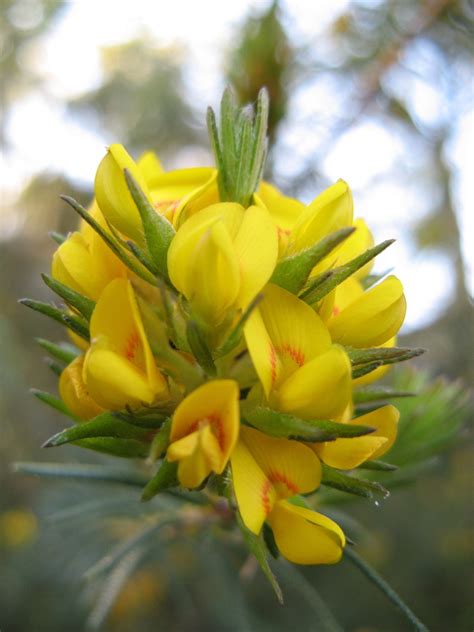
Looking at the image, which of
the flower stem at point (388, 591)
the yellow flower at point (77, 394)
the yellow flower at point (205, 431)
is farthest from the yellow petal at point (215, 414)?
the flower stem at point (388, 591)

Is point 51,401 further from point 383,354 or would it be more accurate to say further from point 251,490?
point 383,354

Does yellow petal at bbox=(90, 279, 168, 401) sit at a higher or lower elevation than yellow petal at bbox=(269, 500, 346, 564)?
higher

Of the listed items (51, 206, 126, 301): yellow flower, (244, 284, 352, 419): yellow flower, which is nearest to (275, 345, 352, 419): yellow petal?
(244, 284, 352, 419): yellow flower

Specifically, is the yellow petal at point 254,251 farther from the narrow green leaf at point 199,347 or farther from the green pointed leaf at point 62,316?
the green pointed leaf at point 62,316

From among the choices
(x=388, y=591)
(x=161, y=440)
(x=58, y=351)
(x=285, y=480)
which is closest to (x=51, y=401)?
(x=58, y=351)

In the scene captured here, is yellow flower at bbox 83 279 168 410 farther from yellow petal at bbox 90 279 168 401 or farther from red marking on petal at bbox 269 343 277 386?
red marking on petal at bbox 269 343 277 386

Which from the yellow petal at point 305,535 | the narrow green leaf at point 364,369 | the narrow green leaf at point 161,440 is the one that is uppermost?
the narrow green leaf at point 364,369
